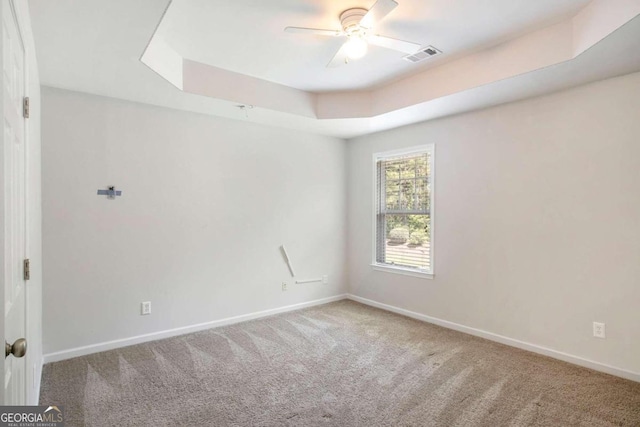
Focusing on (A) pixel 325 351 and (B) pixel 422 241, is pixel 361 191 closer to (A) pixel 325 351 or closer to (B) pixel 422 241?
(B) pixel 422 241

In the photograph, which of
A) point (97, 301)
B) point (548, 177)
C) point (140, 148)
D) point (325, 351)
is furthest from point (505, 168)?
point (97, 301)

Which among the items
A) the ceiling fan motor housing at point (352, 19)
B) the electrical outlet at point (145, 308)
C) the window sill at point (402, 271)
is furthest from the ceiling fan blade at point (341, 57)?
the electrical outlet at point (145, 308)

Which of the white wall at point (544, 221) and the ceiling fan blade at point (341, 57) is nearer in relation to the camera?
the ceiling fan blade at point (341, 57)

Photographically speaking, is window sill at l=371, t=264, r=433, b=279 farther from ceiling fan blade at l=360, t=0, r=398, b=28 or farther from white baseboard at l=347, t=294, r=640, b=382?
ceiling fan blade at l=360, t=0, r=398, b=28

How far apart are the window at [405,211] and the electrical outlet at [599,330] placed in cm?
163

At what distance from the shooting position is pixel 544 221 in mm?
3283

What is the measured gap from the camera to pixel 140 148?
3.56 m

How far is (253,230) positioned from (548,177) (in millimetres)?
3263

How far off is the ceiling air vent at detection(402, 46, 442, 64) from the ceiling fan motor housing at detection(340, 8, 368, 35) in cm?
80

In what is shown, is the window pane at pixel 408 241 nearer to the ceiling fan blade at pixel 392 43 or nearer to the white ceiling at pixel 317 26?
the white ceiling at pixel 317 26

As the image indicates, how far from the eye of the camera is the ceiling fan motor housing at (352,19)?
7.89 ft

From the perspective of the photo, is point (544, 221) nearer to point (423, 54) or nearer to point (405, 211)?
point (405, 211)

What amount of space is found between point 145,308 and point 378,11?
3450 millimetres

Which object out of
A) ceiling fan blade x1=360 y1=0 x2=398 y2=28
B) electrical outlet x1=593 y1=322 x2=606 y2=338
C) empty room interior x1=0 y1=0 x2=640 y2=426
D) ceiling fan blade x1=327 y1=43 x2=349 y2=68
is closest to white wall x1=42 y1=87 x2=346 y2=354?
empty room interior x1=0 y1=0 x2=640 y2=426
